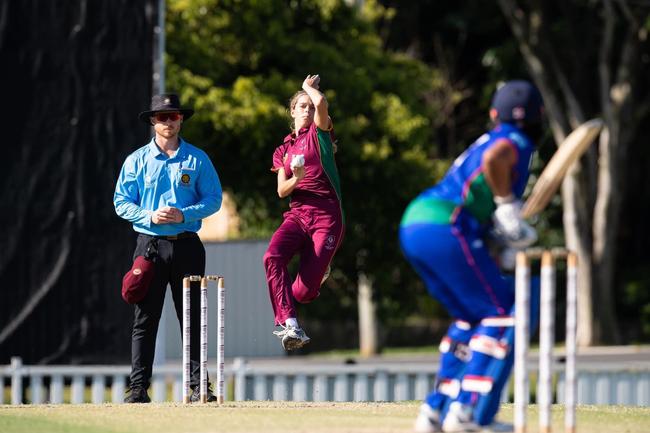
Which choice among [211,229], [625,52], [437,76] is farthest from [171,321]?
[211,229]

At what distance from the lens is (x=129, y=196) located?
11.9 m

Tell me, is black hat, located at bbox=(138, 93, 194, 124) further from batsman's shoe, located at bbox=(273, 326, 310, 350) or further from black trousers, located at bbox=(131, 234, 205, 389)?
batsman's shoe, located at bbox=(273, 326, 310, 350)

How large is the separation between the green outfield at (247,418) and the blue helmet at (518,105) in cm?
185

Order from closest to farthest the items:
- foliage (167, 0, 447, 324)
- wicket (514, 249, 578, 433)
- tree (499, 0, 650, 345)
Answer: wicket (514, 249, 578, 433) < foliage (167, 0, 447, 324) < tree (499, 0, 650, 345)

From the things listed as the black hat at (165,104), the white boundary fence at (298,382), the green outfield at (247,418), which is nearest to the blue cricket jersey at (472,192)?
the green outfield at (247,418)

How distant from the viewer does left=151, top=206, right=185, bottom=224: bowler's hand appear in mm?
11445


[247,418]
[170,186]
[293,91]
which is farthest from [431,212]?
[293,91]

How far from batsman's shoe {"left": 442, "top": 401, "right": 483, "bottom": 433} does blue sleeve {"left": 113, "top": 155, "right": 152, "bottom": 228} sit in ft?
12.4

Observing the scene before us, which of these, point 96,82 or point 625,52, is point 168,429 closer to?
point 96,82

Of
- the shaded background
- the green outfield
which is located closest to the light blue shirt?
the green outfield

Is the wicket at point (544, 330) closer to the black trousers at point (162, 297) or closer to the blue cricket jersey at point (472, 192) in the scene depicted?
the blue cricket jersey at point (472, 192)

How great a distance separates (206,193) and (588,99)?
2439 cm

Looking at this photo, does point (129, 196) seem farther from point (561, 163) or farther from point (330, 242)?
point (561, 163)

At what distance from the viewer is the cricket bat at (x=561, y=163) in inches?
324
